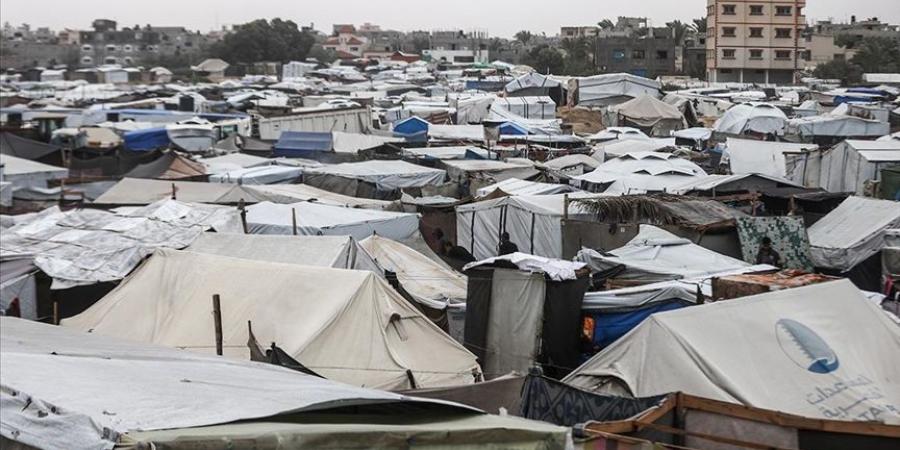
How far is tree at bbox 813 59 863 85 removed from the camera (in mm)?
55487

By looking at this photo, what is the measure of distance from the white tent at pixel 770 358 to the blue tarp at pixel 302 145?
60.8ft

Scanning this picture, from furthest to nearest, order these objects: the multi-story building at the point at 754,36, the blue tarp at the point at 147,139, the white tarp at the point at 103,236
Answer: the multi-story building at the point at 754,36, the blue tarp at the point at 147,139, the white tarp at the point at 103,236

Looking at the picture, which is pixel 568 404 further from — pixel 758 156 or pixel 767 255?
pixel 758 156

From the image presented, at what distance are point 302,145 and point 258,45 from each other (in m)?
59.5

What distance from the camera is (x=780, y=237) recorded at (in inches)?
508

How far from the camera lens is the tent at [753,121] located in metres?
27.9

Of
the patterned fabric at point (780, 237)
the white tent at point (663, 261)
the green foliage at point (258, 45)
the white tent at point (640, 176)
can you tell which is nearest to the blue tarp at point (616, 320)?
the white tent at point (663, 261)

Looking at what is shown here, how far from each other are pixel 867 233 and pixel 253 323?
7810mm

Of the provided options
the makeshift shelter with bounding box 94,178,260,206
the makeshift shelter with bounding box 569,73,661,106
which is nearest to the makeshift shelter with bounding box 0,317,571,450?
the makeshift shelter with bounding box 94,178,260,206

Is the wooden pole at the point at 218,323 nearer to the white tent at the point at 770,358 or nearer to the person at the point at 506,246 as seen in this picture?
the white tent at the point at 770,358

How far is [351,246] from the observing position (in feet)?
37.3

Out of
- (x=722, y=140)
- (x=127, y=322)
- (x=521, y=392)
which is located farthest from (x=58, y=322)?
(x=722, y=140)

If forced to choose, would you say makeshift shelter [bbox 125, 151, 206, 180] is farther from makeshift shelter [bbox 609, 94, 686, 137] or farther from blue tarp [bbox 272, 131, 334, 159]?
makeshift shelter [bbox 609, 94, 686, 137]

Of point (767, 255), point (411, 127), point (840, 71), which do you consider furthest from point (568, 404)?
point (840, 71)
